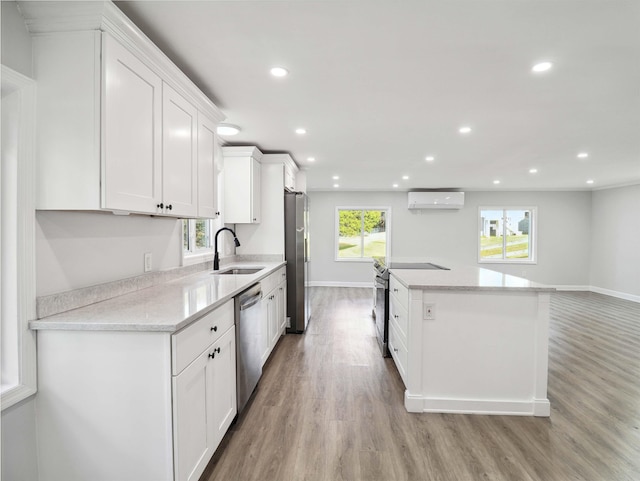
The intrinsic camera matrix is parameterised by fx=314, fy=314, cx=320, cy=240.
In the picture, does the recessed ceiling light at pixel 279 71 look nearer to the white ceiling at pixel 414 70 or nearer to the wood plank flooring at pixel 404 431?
the white ceiling at pixel 414 70

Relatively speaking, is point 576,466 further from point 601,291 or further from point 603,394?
point 601,291

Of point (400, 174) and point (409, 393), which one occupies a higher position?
point (400, 174)

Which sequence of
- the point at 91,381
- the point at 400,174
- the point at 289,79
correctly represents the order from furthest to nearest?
the point at 400,174 < the point at 289,79 < the point at 91,381

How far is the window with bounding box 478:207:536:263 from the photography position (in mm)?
7535

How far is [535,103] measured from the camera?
254 cm

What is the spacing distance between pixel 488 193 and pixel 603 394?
5.69m

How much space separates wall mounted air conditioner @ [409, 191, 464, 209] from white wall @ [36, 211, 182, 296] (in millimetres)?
5944

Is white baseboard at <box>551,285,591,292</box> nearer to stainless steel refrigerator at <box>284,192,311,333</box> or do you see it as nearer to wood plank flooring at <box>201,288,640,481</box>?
wood plank flooring at <box>201,288,640,481</box>

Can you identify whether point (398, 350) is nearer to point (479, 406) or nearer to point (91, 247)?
point (479, 406)

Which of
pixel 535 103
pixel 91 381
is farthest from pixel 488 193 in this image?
pixel 91 381

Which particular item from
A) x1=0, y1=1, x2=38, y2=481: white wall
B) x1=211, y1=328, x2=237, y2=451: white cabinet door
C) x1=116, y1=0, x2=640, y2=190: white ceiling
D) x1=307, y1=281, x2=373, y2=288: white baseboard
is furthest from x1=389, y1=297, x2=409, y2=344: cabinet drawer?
x1=307, y1=281, x2=373, y2=288: white baseboard

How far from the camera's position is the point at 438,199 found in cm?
719

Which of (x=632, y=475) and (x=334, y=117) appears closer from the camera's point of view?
(x=632, y=475)

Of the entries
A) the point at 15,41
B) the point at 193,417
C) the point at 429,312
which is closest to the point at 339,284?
the point at 429,312
